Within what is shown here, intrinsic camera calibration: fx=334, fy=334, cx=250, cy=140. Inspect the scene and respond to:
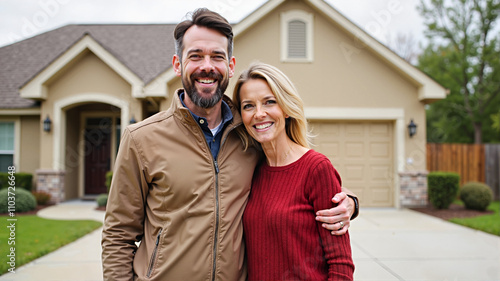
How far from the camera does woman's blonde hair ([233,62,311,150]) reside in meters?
1.99

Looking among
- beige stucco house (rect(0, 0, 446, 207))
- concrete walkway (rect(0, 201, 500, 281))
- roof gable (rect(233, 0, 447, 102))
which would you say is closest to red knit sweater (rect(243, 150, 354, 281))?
concrete walkway (rect(0, 201, 500, 281))

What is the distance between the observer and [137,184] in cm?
176

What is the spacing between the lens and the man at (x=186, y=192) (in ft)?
5.67

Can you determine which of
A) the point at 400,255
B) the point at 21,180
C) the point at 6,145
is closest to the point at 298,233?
the point at 400,255

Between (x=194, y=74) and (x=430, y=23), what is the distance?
2122 cm

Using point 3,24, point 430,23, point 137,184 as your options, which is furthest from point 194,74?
point 430,23

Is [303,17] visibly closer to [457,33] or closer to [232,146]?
[232,146]

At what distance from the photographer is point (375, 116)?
8906 millimetres

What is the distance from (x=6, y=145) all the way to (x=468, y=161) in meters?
14.6

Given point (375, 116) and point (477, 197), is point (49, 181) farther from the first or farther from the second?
point (477, 197)

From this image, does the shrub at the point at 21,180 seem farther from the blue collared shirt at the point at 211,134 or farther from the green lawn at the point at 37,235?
the blue collared shirt at the point at 211,134

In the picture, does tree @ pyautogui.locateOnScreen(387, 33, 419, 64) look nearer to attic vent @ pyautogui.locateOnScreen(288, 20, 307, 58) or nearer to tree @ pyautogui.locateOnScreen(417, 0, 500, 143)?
tree @ pyautogui.locateOnScreen(417, 0, 500, 143)

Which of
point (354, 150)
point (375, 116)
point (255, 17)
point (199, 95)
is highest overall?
point (255, 17)

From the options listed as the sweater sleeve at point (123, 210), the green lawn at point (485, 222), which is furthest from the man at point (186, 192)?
the green lawn at point (485, 222)
